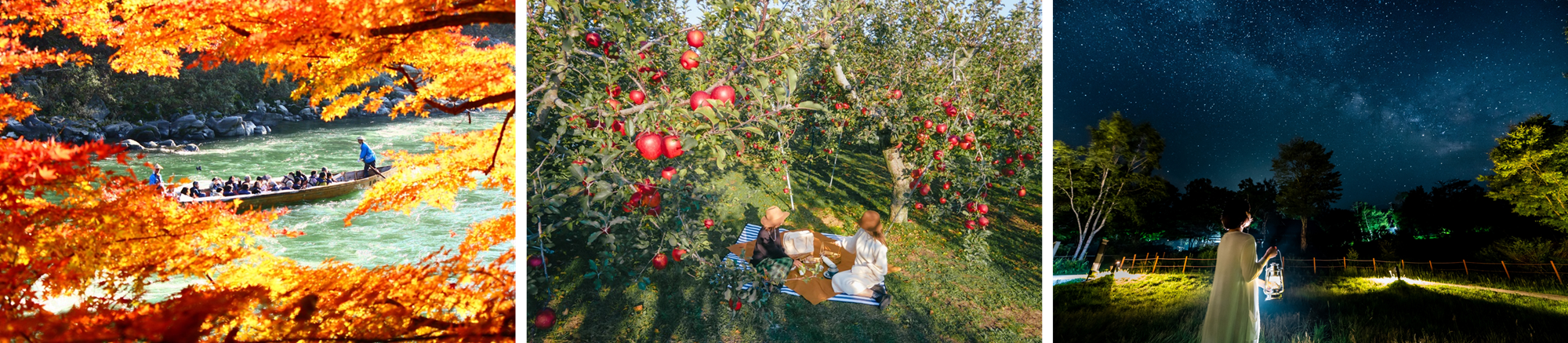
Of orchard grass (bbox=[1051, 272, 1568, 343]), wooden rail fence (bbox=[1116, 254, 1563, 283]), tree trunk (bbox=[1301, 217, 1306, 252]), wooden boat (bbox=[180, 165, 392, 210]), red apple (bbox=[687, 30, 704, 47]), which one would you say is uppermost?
red apple (bbox=[687, 30, 704, 47])

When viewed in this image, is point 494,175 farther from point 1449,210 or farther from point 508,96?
point 1449,210

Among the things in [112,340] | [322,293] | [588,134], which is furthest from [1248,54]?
[112,340]

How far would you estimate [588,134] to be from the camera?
245cm

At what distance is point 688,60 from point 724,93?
0.60ft

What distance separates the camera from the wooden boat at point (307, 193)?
261 centimetres

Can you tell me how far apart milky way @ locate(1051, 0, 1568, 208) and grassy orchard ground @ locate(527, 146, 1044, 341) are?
0.74 meters

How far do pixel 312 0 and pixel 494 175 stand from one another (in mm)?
949

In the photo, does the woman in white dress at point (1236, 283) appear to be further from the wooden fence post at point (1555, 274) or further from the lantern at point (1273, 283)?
the wooden fence post at point (1555, 274)

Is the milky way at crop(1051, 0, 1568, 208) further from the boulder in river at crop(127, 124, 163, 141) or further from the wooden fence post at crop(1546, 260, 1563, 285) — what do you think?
the boulder in river at crop(127, 124, 163, 141)

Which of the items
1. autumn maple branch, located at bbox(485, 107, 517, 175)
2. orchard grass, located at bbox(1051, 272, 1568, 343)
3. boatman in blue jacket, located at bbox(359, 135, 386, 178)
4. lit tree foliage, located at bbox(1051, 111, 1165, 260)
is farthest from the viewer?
lit tree foliage, located at bbox(1051, 111, 1165, 260)

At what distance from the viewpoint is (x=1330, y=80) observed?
9.98 ft

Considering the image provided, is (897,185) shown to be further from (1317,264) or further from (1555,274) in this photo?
(1555,274)

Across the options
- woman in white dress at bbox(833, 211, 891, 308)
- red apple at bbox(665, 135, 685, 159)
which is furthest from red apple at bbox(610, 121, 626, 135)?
woman in white dress at bbox(833, 211, 891, 308)

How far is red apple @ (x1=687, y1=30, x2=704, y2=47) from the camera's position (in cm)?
251
